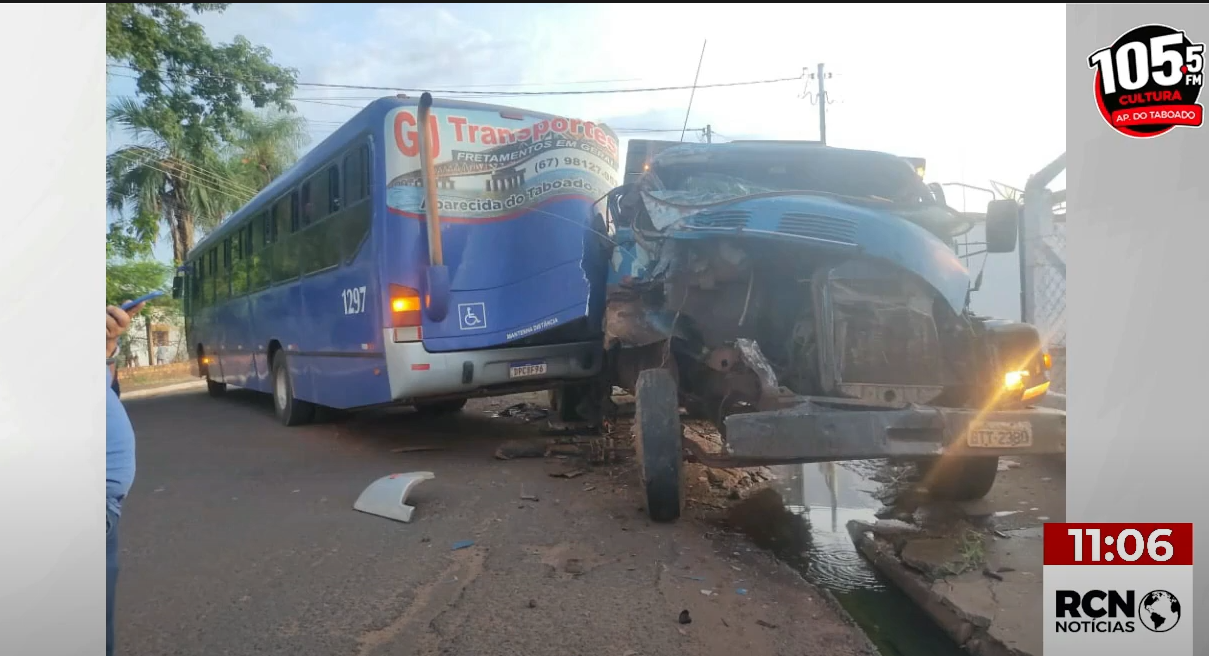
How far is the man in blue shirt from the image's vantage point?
240 centimetres

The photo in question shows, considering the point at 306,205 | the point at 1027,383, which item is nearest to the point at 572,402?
the point at 306,205

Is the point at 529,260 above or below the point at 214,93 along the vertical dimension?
below

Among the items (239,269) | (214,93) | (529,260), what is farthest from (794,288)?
(239,269)

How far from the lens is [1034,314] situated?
14.0ft

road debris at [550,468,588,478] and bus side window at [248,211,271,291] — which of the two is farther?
bus side window at [248,211,271,291]

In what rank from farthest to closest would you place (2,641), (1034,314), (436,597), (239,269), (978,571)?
(239,269)
(1034,314)
(978,571)
(436,597)
(2,641)

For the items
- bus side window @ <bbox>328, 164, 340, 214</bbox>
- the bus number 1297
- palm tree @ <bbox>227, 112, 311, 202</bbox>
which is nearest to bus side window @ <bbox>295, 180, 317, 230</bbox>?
palm tree @ <bbox>227, 112, 311, 202</bbox>

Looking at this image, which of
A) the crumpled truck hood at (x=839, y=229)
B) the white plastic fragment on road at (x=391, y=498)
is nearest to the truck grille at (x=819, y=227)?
the crumpled truck hood at (x=839, y=229)

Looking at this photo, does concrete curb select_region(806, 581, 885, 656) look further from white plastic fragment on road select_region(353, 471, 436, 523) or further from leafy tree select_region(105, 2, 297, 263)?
leafy tree select_region(105, 2, 297, 263)

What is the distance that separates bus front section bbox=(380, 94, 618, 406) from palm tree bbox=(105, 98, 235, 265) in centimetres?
133

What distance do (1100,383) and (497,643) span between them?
2.67 meters

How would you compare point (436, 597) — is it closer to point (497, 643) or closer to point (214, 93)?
point (497, 643)

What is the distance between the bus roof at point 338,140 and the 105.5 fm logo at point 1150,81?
165 inches

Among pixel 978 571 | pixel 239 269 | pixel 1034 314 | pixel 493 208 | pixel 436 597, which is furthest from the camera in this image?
pixel 239 269
